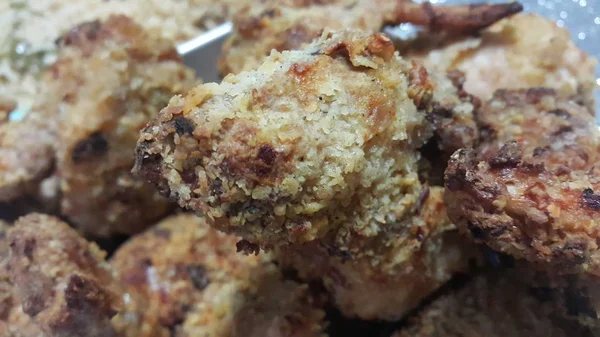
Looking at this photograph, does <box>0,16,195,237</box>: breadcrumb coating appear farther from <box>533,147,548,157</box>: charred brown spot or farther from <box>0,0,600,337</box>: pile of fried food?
<box>533,147,548,157</box>: charred brown spot

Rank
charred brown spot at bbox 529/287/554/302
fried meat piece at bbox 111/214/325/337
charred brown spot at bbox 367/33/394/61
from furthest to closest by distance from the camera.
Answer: fried meat piece at bbox 111/214/325/337
charred brown spot at bbox 529/287/554/302
charred brown spot at bbox 367/33/394/61

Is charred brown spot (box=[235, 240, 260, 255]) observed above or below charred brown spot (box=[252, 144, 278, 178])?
below

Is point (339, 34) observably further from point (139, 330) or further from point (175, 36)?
point (175, 36)

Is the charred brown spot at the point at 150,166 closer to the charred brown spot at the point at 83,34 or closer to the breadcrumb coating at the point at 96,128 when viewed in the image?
the breadcrumb coating at the point at 96,128

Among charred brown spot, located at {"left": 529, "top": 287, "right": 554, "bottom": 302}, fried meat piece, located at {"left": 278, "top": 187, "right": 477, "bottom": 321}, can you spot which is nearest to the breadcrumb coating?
fried meat piece, located at {"left": 278, "top": 187, "right": 477, "bottom": 321}

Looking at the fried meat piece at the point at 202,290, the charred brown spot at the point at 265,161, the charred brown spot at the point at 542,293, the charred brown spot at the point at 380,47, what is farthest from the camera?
the fried meat piece at the point at 202,290

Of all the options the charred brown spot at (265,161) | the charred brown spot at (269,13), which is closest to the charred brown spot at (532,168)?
the charred brown spot at (265,161)

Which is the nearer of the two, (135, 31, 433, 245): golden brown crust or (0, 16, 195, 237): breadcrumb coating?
(135, 31, 433, 245): golden brown crust

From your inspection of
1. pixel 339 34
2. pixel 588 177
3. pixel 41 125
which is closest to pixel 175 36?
pixel 41 125
